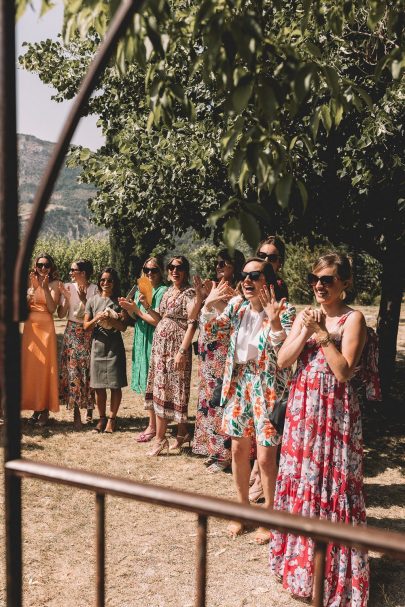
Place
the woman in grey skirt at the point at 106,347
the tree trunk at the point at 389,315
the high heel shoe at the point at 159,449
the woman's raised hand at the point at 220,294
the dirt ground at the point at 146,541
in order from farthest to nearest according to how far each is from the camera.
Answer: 1. the tree trunk at the point at 389,315
2. the woman in grey skirt at the point at 106,347
3. the high heel shoe at the point at 159,449
4. the woman's raised hand at the point at 220,294
5. the dirt ground at the point at 146,541

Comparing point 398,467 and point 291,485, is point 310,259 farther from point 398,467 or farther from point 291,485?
point 291,485

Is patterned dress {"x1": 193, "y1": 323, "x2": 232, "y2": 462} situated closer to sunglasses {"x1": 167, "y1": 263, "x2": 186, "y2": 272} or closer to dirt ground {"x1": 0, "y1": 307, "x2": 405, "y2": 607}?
dirt ground {"x1": 0, "y1": 307, "x2": 405, "y2": 607}

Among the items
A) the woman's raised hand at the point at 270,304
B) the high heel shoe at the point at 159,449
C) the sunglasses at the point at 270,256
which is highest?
the sunglasses at the point at 270,256

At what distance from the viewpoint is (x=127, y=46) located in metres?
2.02

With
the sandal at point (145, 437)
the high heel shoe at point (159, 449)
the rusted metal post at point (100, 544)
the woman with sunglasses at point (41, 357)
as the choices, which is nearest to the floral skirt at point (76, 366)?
the woman with sunglasses at point (41, 357)

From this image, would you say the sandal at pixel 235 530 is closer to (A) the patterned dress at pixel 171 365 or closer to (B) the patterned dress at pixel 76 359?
(A) the patterned dress at pixel 171 365

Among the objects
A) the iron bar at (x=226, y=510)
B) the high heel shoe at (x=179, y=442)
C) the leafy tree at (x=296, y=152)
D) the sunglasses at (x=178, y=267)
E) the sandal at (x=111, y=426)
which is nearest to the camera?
the iron bar at (x=226, y=510)

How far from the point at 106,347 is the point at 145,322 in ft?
1.86

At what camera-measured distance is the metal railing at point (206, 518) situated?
4.16ft

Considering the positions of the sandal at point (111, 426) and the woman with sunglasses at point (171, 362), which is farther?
the sandal at point (111, 426)

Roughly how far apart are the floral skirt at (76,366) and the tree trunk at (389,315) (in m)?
4.17

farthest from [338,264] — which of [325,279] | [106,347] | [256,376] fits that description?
[106,347]

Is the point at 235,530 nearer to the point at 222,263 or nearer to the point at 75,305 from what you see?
the point at 222,263

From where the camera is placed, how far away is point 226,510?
142 centimetres
